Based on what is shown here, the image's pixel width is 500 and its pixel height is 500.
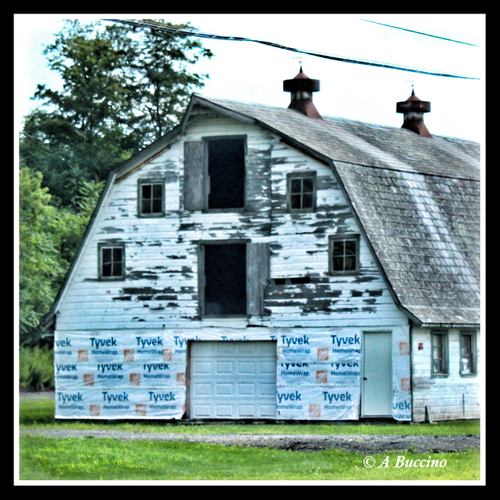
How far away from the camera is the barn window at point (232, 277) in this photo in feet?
80.2

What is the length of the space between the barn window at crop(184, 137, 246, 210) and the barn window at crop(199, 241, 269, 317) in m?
0.83

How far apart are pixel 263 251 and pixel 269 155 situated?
188 cm

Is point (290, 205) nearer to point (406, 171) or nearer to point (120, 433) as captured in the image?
point (406, 171)

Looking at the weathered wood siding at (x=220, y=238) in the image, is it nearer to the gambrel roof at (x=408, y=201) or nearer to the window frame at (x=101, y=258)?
the window frame at (x=101, y=258)

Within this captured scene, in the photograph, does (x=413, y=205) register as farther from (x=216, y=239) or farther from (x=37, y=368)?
(x=37, y=368)

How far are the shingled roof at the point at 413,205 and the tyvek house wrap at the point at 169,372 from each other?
1243 mm

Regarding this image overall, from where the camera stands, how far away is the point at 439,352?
78.4 feet

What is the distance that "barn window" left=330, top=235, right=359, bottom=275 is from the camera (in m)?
23.7

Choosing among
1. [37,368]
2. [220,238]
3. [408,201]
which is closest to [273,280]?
[220,238]

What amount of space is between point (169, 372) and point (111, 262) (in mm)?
2458

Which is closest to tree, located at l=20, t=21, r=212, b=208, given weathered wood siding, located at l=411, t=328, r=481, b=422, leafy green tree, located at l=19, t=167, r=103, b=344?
leafy green tree, located at l=19, t=167, r=103, b=344

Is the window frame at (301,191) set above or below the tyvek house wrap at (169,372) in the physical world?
above

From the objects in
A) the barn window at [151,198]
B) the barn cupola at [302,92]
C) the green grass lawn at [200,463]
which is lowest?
the green grass lawn at [200,463]

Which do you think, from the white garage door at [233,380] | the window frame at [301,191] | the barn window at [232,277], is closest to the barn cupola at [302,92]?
the window frame at [301,191]
